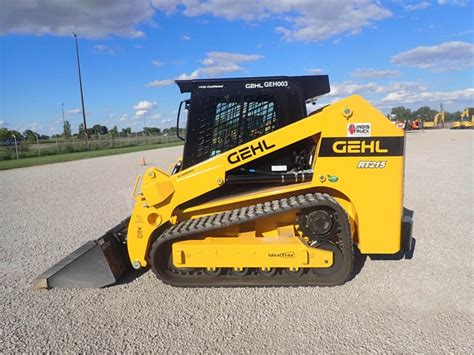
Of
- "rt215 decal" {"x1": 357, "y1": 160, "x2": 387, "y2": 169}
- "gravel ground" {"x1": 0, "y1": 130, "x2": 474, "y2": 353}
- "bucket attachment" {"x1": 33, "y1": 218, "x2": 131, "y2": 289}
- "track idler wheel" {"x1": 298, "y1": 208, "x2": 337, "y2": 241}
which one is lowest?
"gravel ground" {"x1": 0, "y1": 130, "x2": 474, "y2": 353}

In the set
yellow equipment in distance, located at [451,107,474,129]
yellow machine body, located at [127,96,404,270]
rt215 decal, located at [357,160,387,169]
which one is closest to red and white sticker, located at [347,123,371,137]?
yellow machine body, located at [127,96,404,270]

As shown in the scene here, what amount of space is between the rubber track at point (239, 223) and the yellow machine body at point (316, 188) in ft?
0.43

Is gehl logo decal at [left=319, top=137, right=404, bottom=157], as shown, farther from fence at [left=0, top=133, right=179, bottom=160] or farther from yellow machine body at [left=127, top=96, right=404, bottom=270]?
fence at [left=0, top=133, right=179, bottom=160]

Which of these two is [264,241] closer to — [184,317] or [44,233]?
[184,317]

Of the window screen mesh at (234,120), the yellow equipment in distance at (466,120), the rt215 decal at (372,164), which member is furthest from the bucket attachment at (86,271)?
the yellow equipment in distance at (466,120)

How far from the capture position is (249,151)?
4.03m

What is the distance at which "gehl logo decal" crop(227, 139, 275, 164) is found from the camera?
13.2 ft

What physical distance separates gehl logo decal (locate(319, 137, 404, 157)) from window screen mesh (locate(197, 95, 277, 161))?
2.42 feet

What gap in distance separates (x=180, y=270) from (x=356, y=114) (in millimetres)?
2694

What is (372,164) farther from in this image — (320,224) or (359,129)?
(320,224)

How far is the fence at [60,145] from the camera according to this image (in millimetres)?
27625

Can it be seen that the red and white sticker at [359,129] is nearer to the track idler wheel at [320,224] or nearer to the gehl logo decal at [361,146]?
the gehl logo decal at [361,146]

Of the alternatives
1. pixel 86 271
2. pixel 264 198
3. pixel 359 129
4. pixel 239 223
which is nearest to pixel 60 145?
pixel 86 271

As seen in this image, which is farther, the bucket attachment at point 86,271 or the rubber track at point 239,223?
the bucket attachment at point 86,271
